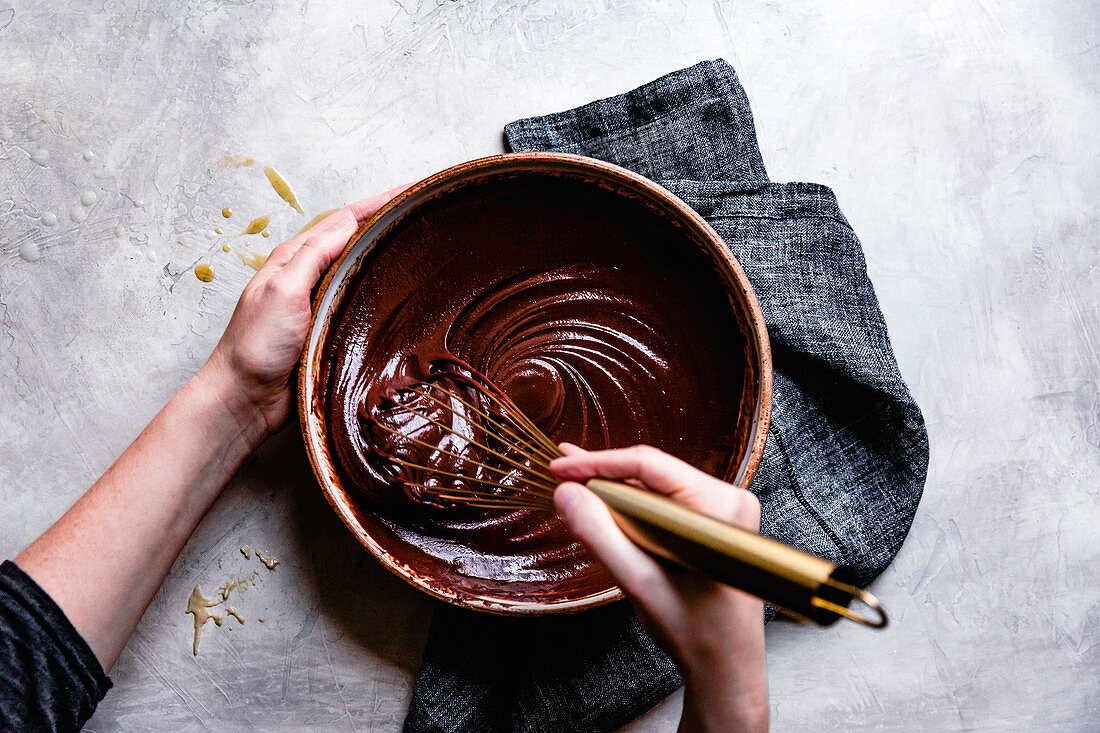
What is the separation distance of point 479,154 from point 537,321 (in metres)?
0.30

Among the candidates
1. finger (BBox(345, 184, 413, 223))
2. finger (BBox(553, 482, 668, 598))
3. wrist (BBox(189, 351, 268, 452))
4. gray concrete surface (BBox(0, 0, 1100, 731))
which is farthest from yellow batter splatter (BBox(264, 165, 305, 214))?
finger (BBox(553, 482, 668, 598))

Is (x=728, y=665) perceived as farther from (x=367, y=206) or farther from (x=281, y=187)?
(x=281, y=187)

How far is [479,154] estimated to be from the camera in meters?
Result: 1.08

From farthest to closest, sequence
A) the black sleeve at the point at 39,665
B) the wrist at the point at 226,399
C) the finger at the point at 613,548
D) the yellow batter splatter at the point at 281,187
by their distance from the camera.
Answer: the yellow batter splatter at the point at 281,187, the wrist at the point at 226,399, the black sleeve at the point at 39,665, the finger at the point at 613,548

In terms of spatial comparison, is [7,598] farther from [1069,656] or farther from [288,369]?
[1069,656]

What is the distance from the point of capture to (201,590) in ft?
3.35


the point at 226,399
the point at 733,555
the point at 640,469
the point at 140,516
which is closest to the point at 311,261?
the point at 226,399

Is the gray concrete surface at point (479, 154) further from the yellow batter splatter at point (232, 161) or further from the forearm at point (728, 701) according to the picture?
the forearm at point (728, 701)

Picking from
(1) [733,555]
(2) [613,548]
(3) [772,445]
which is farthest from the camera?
(3) [772,445]

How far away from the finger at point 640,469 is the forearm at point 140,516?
0.49 m

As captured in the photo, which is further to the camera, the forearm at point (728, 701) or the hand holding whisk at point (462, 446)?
the hand holding whisk at point (462, 446)

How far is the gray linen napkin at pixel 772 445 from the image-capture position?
3.14 ft

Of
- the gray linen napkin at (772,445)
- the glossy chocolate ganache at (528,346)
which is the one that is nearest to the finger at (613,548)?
the glossy chocolate ganache at (528,346)

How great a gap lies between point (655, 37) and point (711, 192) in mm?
262
